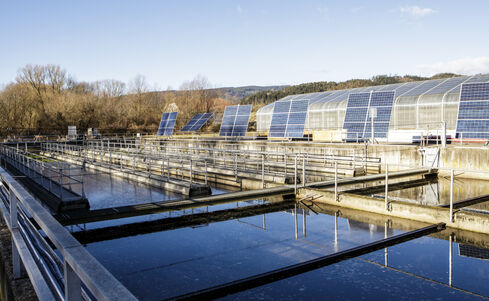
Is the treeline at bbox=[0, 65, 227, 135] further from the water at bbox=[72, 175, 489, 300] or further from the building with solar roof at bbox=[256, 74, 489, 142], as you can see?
the water at bbox=[72, 175, 489, 300]

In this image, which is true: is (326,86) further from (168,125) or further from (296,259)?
(296,259)

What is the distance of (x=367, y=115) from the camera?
77.9 ft

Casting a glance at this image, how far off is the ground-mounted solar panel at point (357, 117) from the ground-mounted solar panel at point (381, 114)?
1.30 ft

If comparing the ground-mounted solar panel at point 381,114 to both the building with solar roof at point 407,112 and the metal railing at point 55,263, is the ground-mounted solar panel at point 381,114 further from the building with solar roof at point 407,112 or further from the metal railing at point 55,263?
the metal railing at point 55,263

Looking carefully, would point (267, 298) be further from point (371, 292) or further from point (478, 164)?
point (478, 164)

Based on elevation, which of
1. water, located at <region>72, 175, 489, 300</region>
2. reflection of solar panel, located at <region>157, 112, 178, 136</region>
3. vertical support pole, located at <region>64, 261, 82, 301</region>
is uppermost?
reflection of solar panel, located at <region>157, 112, 178, 136</region>

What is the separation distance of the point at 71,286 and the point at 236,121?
109 feet

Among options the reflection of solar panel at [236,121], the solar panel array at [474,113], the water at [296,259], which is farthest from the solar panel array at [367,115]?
the water at [296,259]

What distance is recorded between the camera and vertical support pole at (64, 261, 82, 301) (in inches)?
96.3

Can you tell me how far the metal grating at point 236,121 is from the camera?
112 feet

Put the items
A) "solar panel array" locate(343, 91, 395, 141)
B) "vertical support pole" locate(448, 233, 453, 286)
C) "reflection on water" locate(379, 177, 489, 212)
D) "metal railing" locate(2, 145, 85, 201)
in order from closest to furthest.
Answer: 1. "vertical support pole" locate(448, 233, 453, 286)
2. "metal railing" locate(2, 145, 85, 201)
3. "reflection on water" locate(379, 177, 489, 212)
4. "solar panel array" locate(343, 91, 395, 141)

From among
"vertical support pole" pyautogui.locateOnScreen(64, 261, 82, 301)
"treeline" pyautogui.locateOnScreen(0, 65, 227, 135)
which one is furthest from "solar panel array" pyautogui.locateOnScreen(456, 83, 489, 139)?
"treeline" pyautogui.locateOnScreen(0, 65, 227, 135)

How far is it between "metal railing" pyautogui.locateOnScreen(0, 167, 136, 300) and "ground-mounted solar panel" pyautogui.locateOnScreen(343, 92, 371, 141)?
20917 mm

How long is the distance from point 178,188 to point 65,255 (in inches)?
466
